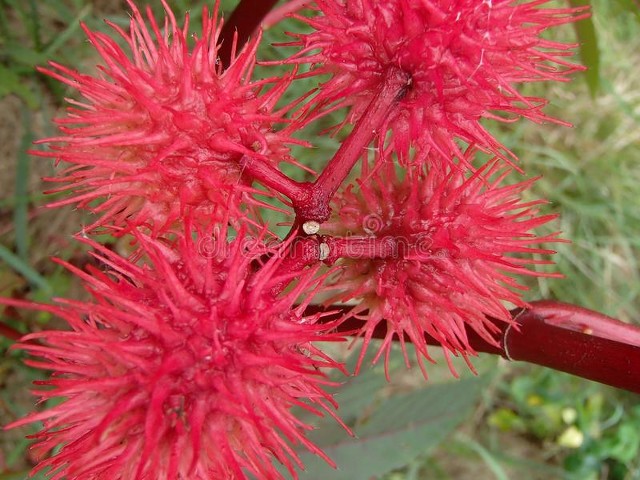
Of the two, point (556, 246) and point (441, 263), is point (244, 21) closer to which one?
point (441, 263)

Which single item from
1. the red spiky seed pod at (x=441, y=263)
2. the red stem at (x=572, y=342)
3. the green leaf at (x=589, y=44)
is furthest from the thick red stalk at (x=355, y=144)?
the green leaf at (x=589, y=44)

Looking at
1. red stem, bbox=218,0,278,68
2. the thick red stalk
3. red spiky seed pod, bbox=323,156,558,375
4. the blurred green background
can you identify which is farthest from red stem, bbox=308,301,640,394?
the blurred green background

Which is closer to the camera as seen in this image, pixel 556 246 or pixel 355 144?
pixel 355 144

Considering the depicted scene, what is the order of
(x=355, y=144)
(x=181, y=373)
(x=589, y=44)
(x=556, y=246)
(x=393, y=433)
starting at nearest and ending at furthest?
(x=181, y=373), (x=355, y=144), (x=589, y=44), (x=393, y=433), (x=556, y=246)

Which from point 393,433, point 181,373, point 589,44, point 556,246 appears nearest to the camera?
point 181,373

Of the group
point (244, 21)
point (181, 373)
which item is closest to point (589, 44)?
point (244, 21)

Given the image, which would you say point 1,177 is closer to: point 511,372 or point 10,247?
point 10,247

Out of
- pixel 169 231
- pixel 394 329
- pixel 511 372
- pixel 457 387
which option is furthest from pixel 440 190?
pixel 511 372
